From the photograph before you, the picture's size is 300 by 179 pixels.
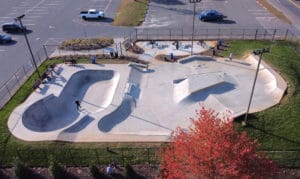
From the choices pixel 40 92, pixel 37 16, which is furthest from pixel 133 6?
pixel 40 92

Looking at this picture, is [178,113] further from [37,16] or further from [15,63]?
[37,16]

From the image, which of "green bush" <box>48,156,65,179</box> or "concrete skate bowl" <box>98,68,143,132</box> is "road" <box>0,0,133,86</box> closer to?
"concrete skate bowl" <box>98,68,143,132</box>

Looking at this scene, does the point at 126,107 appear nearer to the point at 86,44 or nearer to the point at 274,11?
the point at 86,44

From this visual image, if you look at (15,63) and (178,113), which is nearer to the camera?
(178,113)

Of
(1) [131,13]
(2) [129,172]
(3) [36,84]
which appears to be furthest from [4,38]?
(2) [129,172]

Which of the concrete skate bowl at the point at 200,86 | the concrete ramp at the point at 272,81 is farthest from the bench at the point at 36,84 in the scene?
the concrete ramp at the point at 272,81
